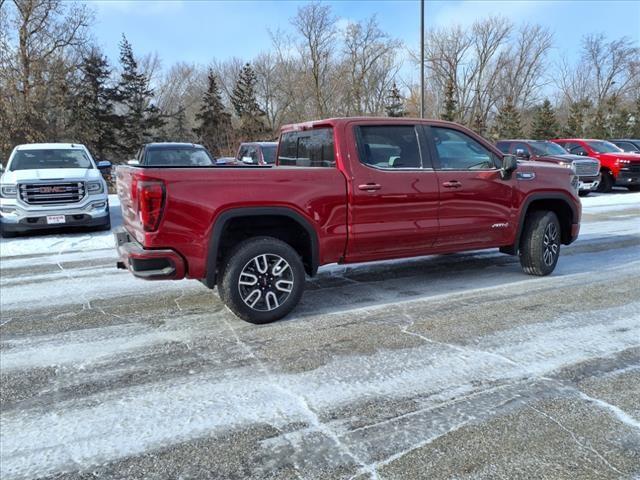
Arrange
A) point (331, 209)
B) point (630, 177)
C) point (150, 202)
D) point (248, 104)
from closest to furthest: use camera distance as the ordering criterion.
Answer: point (150, 202), point (331, 209), point (630, 177), point (248, 104)

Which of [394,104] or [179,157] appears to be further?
[394,104]

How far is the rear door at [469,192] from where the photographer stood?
17.2ft

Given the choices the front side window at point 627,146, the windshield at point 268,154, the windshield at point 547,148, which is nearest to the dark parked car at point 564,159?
the windshield at point 547,148

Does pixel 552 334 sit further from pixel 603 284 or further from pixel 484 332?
pixel 603 284

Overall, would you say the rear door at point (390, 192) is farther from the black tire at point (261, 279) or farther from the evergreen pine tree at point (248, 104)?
the evergreen pine tree at point (248, 104)

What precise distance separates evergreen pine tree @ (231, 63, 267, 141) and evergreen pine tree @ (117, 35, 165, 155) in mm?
7367

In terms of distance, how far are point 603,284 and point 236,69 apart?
49.8m

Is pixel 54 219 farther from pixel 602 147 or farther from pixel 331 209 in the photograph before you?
pixel 602 147

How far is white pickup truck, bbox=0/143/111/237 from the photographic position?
909cm

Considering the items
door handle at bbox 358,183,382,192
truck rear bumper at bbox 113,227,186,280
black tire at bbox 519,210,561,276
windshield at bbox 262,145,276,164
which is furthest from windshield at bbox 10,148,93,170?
black tire at bbox 519,210,561,276

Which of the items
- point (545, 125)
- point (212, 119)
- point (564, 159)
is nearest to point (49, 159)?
point (564, 159)

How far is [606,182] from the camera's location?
18.2m

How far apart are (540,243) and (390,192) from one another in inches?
91.3

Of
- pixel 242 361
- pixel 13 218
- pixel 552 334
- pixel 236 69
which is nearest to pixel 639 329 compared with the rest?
pixel 552 334
